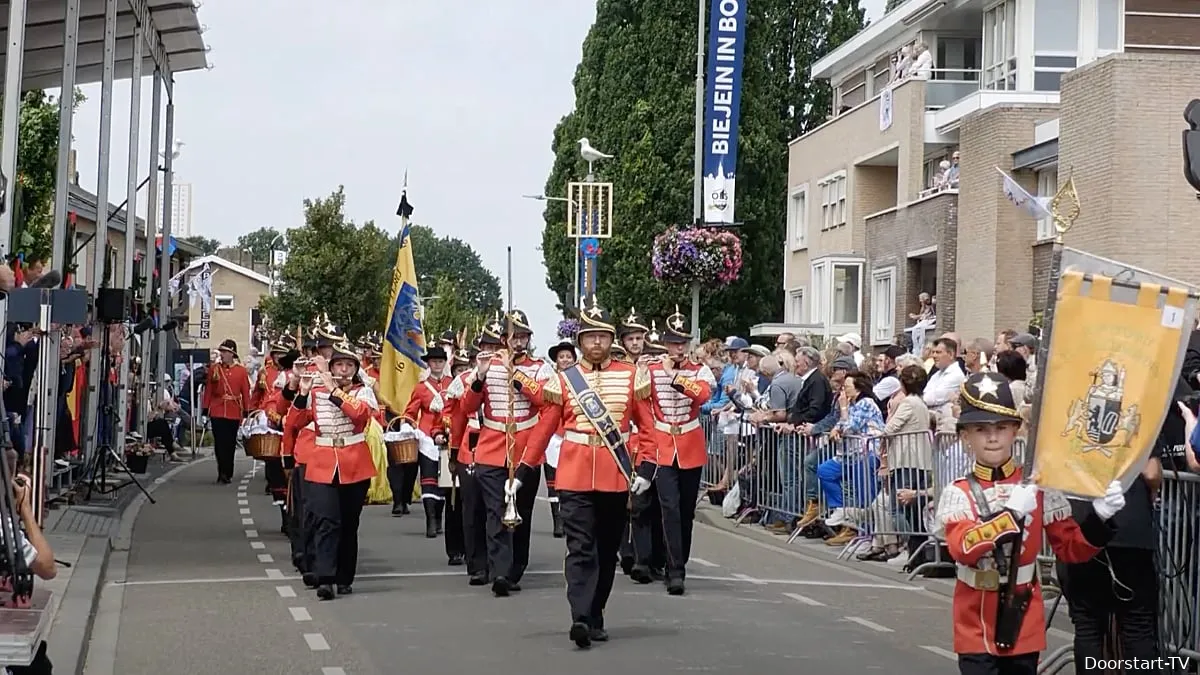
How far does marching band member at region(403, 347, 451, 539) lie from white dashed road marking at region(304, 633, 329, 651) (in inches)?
257

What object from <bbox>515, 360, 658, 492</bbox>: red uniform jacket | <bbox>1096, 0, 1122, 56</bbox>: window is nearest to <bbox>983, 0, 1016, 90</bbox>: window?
<bbox>1096, 0, 1122, 56</bbox>: window

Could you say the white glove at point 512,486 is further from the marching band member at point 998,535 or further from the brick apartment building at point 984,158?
the brick apartment building at point 984,158

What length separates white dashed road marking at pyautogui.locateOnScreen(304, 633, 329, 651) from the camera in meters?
12.4

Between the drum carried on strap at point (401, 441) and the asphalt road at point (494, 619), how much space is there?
0.87 meters

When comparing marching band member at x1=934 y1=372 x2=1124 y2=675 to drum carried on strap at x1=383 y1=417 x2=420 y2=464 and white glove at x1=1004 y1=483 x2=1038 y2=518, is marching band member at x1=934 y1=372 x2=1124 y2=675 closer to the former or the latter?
white glove at x1=1004 y1=483 x2=1038 y2=518

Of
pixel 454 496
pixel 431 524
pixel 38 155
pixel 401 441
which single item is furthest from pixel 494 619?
pixel 38 155

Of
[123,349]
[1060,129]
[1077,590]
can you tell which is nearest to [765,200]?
[1060,129]

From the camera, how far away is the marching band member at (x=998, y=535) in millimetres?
7609

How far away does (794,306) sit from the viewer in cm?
5250

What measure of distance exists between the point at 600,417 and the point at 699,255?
79.5 ft

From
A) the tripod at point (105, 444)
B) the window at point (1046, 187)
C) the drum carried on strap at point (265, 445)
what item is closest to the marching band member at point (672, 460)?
the drum carried on strap at point (265, 445)

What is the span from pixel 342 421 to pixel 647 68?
4515cm

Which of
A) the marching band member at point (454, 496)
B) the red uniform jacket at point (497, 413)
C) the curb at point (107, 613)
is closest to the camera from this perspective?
the curb at point (107, 613)

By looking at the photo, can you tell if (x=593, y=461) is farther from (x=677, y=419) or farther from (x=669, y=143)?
(x=669, y=143)
